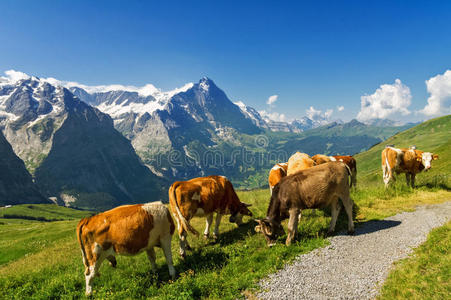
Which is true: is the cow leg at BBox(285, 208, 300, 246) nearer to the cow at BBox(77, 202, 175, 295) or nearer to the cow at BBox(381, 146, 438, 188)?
the cow at BBox(77, 202, 175, 295)

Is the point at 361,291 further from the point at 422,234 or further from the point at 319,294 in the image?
the point at 422,234

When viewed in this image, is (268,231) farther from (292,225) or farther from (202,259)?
(202,259)

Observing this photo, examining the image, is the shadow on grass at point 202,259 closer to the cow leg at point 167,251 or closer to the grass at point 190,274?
the grass at point 190,274

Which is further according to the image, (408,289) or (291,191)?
(291,191)

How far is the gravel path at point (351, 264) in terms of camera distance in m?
7.27

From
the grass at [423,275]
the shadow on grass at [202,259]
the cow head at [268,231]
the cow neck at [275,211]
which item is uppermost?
the cow neck at [275,211]

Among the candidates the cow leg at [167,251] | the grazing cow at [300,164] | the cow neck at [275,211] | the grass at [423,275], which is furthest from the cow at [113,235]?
the grazing cow at [300,164]

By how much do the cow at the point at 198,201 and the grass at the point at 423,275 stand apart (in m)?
7.27

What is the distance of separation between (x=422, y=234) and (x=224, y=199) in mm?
9614

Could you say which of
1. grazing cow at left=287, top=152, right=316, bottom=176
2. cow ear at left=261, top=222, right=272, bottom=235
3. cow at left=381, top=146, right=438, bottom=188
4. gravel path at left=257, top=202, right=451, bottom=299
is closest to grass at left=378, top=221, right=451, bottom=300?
gravel path at left=257, top=202, right=451, bottom=299

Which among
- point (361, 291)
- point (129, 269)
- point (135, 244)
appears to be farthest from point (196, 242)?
point (361, 291)

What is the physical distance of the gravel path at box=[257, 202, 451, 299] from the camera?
7270mm

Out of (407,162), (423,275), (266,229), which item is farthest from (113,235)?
(407,162)

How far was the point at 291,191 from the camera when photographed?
10.9 metres
